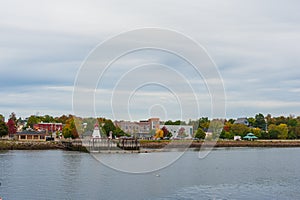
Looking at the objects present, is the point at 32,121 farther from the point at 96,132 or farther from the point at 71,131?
the point at 96,132

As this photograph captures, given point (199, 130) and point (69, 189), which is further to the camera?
point (199, 130)

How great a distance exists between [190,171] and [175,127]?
88.7 meters

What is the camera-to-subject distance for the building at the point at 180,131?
13375 centimetres

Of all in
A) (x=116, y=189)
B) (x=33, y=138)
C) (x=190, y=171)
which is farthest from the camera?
(x=33, y=138)

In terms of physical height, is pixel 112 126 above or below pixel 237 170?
above

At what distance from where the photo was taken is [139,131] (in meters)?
149

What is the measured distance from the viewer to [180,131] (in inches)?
5300

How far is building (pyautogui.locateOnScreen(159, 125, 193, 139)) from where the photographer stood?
133750mm

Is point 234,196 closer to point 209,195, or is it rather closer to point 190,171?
point 209,195

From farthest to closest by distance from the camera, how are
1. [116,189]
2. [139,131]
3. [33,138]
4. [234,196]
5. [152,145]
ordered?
[139,131]
[33,138]
[152,145]
[116,189]
[234,196]

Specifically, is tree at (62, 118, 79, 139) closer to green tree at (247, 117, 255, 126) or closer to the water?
the water

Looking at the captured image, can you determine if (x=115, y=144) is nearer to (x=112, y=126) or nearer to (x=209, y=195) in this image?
(x=112, y=126)

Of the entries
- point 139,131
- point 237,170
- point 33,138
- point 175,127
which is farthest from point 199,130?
point 237,170

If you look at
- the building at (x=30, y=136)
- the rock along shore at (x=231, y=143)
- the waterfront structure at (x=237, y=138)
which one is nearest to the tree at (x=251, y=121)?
the waterfront structure at (x=237, y=138)
